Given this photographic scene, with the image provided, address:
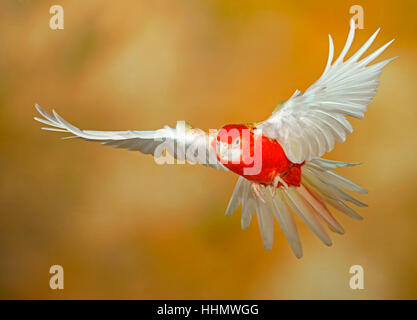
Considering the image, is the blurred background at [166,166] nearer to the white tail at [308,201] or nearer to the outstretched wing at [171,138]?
the white tail at [308,201]

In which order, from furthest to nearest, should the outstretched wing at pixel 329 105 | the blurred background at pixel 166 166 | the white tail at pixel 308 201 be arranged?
1. the blurred background at pixel 166 166
2. the white tail at pixel 308 201
3. the outstretched wing at pixel 329 105

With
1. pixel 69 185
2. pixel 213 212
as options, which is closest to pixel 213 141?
pixel 213 212

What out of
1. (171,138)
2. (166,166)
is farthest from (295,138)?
(166,166)

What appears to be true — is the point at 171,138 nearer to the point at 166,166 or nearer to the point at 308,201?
the point at 308,201

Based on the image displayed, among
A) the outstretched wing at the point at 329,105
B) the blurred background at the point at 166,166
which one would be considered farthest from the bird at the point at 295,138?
the blurred background at the point at 166,166

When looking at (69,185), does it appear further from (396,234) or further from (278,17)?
(396,234)

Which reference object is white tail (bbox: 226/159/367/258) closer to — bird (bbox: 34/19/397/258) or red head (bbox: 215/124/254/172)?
bird (bbox: 34/19/397/258)

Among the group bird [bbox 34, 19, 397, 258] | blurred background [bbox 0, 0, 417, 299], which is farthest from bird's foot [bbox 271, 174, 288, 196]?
blurred background [bbox 0, 0, 417, 299]
